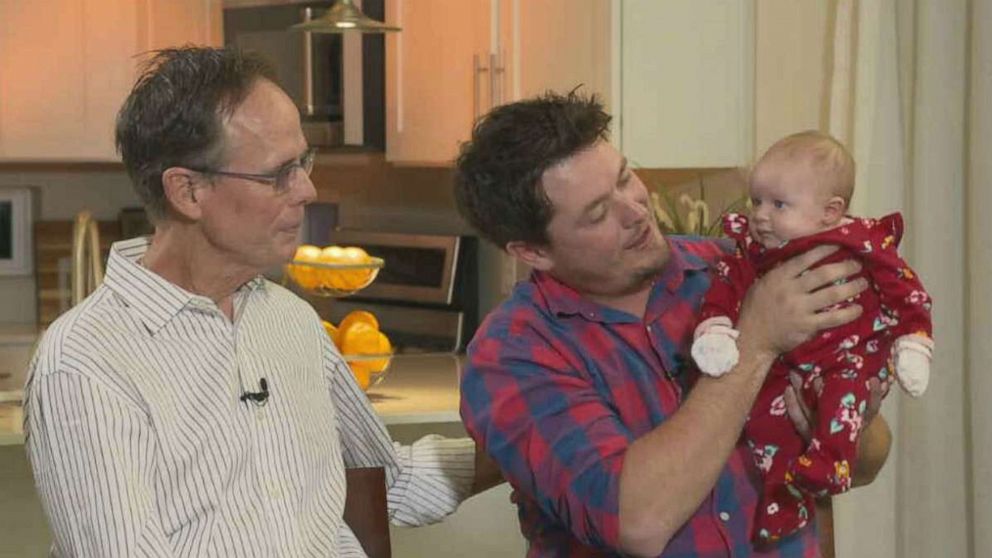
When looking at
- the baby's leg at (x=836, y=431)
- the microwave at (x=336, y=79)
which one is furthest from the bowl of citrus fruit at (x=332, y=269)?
the baby's leg at (x=836, y=431)

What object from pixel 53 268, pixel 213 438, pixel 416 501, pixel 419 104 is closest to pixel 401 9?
pixel 419 104

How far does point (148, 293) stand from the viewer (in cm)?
189

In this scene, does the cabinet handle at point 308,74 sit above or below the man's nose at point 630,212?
above

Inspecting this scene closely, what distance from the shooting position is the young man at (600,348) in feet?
5.99

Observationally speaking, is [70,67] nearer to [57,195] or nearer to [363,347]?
[57,195]

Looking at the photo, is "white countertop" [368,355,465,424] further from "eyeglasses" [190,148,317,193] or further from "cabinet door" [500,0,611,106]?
"eyeglasses" [190,148,317,193]

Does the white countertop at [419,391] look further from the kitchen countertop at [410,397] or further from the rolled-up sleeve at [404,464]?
the rolled-up sleeve at [404,464]

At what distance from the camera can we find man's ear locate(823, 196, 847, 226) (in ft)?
6.19

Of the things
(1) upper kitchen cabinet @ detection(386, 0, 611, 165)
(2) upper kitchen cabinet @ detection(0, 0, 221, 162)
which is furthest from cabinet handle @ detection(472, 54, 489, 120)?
(2) upper kitchen cabinet @ detection(0, 0, 221, 162)

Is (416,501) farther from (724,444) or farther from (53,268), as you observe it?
(53,268)

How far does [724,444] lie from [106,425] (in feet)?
2.11

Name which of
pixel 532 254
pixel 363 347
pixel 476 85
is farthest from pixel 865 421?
pixel 476 85

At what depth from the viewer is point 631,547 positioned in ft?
5.97

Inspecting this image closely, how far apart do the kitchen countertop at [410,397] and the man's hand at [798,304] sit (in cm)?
142
